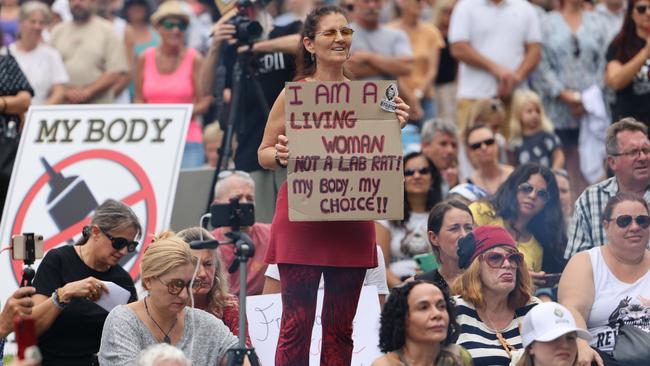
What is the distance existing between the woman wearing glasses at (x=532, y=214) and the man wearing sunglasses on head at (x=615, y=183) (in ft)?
1.32

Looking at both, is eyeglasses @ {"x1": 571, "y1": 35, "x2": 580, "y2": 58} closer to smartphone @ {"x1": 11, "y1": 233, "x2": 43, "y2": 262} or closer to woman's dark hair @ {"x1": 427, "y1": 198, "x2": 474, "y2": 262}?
woman's dark hair @ {"x1": 427, "y1": 198, "x2": 474, "y2": 262}

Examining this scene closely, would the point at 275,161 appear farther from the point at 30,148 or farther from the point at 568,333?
the point at 30,148

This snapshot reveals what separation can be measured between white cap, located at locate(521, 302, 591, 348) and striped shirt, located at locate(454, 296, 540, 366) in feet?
1.91

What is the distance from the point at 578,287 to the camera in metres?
8.95

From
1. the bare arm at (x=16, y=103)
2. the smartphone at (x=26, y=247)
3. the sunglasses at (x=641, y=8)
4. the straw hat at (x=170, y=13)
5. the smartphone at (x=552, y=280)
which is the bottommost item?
the smartphone at (x=26, y=247)

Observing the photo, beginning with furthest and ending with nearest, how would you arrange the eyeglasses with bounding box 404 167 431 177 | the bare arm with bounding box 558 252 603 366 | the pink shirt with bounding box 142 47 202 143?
the pink shirt with bounding box 142 47 202 143 < the eyeglasses with bounding box 404 167 431 177 < the bare arm with bounding box 558 252 603 366

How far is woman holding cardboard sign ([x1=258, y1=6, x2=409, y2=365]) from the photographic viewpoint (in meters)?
7.78

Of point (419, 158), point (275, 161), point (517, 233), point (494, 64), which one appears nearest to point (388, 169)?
point (275, 161)

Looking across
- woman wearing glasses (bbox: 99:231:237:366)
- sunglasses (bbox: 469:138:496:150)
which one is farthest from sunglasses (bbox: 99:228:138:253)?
sunglasses (bbox: 469:138:496:150)

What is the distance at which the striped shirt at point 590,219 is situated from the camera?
9.82 metres

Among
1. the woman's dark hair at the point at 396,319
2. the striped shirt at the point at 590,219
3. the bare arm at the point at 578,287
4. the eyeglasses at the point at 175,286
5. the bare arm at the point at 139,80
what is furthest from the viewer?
the bare arm at the point at 139,80

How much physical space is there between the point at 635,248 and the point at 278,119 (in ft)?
7.73

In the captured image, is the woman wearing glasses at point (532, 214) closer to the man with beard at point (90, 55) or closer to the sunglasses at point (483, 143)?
the sunglasses at point (483, 143)

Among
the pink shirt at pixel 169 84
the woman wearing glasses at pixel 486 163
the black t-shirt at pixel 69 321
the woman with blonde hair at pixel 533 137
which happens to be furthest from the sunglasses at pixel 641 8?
the black t-shirt at pixel 69 321
